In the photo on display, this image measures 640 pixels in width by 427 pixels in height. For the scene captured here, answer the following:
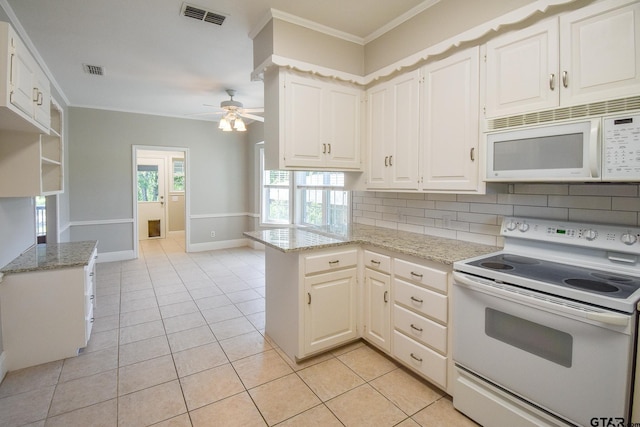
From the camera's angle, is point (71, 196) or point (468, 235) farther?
point (71, 196)

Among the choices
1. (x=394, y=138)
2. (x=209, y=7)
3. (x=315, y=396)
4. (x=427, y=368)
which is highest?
(x=209, y=7)

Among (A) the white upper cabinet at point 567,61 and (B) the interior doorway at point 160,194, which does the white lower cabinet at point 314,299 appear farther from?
(B) the interior doorway at point 160,194

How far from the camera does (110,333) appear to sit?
294cm

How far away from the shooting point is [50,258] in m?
2.61

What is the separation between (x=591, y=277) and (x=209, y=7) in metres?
3.06

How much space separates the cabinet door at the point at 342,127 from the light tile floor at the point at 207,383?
1.65 m

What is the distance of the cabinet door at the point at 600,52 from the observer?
1468 millimetres

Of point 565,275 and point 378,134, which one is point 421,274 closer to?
point 565,275

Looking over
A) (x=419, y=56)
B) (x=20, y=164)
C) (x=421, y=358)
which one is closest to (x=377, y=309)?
(x=421, y=358)

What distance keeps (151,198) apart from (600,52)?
29.0 feet

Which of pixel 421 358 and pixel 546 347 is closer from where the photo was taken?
pixel 546 347

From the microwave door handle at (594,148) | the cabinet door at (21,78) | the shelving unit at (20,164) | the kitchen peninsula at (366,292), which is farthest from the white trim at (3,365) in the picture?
the microwave door handle at (594,148)

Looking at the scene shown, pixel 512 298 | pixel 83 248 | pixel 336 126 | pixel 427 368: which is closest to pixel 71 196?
pixel 83 248

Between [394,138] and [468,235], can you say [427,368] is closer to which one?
[468,235]
